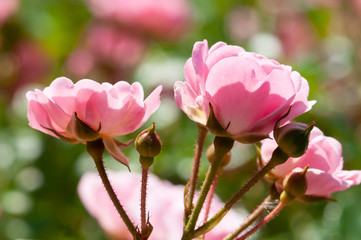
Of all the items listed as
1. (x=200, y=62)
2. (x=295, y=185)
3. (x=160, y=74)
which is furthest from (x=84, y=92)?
(x=160, y=74)

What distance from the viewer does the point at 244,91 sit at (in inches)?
23.0

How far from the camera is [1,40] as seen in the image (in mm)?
2127

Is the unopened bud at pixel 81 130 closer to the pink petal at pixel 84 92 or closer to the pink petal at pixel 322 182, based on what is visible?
the pink petal at pixel 84 92

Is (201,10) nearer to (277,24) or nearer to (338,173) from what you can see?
(277,24)

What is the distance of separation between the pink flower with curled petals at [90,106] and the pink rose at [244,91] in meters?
0.05

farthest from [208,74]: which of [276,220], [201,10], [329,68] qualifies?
[201,10]

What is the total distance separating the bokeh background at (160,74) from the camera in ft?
4.29

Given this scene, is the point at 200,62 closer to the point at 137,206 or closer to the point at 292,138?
Answer: the point at 292,138

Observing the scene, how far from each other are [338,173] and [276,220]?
0.63m

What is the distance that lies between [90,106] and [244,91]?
0.50 feet

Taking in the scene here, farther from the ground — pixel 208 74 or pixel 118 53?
pixel 208 74

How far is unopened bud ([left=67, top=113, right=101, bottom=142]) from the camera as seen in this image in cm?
62

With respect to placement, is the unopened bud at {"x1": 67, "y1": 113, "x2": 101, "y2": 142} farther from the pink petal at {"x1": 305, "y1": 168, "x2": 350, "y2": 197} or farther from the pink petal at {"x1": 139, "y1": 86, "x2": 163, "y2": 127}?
the pink petal at {"x1": 305, "y1": 168, "x2": 350, "y2": 197}

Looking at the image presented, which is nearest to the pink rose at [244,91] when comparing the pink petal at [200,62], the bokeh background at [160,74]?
the pink petal at [200,62]
